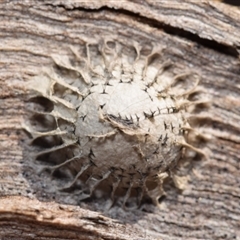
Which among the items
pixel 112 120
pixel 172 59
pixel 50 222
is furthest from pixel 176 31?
pixel 50 222

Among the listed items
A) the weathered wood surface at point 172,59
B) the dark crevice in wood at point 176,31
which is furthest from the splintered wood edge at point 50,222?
the dark crevice in wood at point 176,31

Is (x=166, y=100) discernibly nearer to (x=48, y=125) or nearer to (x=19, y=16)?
(x=48, y=125)

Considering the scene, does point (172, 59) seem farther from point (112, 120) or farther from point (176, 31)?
point (112, 120)

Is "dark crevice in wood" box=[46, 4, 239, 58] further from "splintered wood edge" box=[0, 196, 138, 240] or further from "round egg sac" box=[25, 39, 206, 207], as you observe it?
"splintered wood edge" box=[0, 196, 138, 240]

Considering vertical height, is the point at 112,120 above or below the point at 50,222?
above

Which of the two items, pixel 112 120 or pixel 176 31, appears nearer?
pixel 112 120

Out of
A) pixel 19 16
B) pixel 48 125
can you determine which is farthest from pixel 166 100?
pixel 19 16

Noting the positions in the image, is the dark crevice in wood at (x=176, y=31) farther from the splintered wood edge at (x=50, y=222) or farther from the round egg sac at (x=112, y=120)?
the splintered wood edge at (x=50, y=222)
